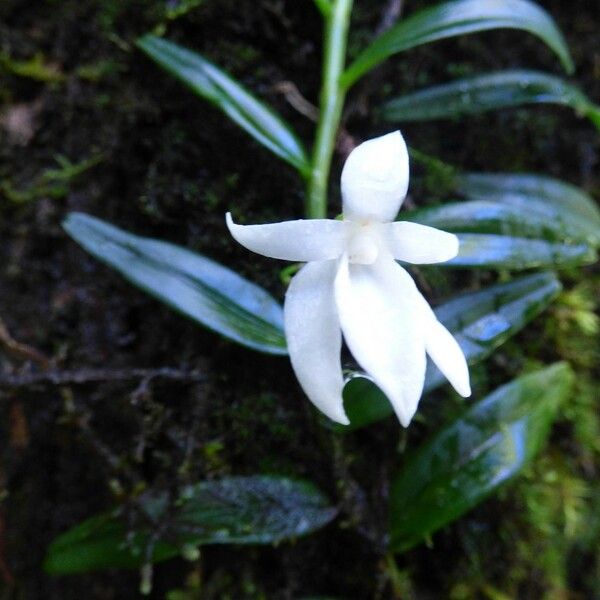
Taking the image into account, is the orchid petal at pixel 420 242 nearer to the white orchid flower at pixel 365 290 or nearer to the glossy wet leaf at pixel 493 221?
the white orchid flower at pixel 365 290

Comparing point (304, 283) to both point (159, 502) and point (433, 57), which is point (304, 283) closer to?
point (159, 502)

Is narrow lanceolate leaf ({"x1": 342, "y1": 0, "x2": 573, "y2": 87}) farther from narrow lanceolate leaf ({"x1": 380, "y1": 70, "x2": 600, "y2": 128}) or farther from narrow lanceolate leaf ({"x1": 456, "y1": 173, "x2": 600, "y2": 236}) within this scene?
narrow lanceolate leaf ({"x1": 456, "y1": 173, "x2": 600, "y2": 236})

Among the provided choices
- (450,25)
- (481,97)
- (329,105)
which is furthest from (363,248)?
(481,97)

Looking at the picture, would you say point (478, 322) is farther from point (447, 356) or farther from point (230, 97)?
point (230, 97)

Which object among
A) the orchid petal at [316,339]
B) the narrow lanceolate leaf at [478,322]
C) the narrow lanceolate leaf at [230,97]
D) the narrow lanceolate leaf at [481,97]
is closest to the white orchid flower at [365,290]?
the orchid petal at [316,339]

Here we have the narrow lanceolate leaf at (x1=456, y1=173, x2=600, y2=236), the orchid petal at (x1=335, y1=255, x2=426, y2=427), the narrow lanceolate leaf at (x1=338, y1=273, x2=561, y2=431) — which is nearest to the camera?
the orchid petal at (x1=335, y1=255, x2=426, y2=427)

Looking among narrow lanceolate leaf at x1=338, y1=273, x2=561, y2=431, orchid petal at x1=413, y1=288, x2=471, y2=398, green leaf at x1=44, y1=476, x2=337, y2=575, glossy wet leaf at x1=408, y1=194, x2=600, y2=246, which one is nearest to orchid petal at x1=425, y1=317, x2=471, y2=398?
orchid petal at x1=413, y1=288, x2=471, y2=398

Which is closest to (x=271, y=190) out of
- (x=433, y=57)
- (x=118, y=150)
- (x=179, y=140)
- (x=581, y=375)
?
(x=179, y=140)
